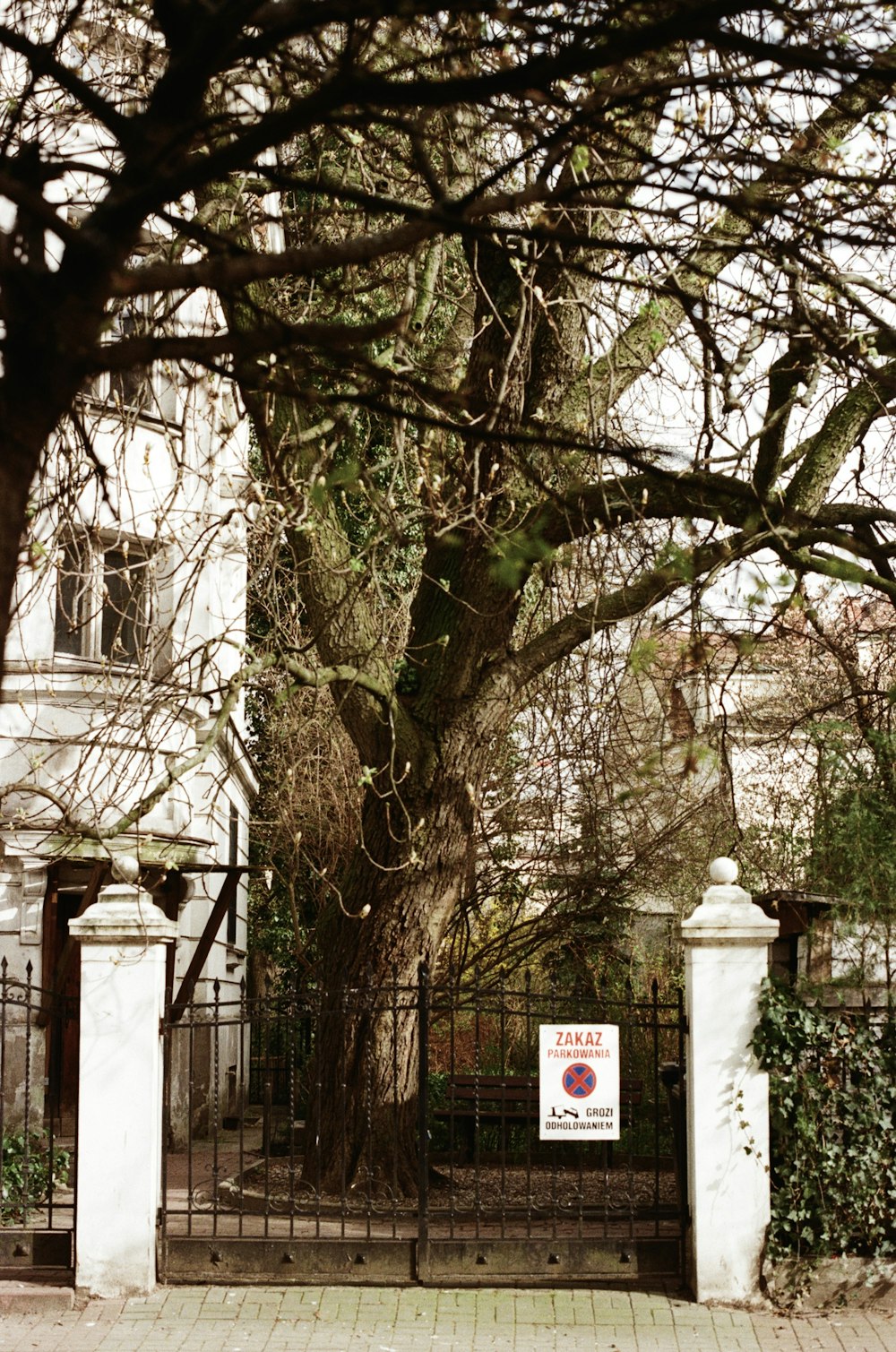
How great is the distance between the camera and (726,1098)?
927 centimetres

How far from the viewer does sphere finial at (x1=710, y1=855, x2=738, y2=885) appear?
31.3 ft

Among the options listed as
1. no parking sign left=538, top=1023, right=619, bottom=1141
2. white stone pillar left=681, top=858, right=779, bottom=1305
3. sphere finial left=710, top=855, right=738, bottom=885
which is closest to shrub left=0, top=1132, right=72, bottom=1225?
no parking sign left=538, top=1023, right=619, bottom=1141

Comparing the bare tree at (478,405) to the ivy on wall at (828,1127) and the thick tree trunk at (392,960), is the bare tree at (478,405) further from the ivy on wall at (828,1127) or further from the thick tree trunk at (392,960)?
the ivy on wall at (828,1127)

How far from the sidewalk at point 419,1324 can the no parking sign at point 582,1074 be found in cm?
102

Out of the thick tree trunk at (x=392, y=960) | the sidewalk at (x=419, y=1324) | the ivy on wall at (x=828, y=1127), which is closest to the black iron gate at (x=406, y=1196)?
the thick tree trunk at (x=392, y=960)

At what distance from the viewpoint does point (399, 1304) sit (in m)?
9.08

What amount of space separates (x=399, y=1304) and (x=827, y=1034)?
294 centimetres

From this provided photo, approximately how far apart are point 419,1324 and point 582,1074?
1731 millimetres

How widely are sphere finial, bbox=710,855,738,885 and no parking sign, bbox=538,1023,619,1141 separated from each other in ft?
3.65

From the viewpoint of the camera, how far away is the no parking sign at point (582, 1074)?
9469 millimetres

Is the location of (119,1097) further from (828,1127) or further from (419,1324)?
(828,1127)

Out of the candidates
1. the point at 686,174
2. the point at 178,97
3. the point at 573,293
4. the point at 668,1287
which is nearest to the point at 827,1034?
the point at 668,1287

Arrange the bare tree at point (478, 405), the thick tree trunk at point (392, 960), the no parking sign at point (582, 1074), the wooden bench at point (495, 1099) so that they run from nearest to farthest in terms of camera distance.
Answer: the bare tree at point (478, 405), the no parking sign at point (582, 1074), the thick tree trunk at point (392, 960), the wooden bench at point (495, 1099)

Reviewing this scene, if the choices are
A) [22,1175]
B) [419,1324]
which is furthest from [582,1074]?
[22,1175]
